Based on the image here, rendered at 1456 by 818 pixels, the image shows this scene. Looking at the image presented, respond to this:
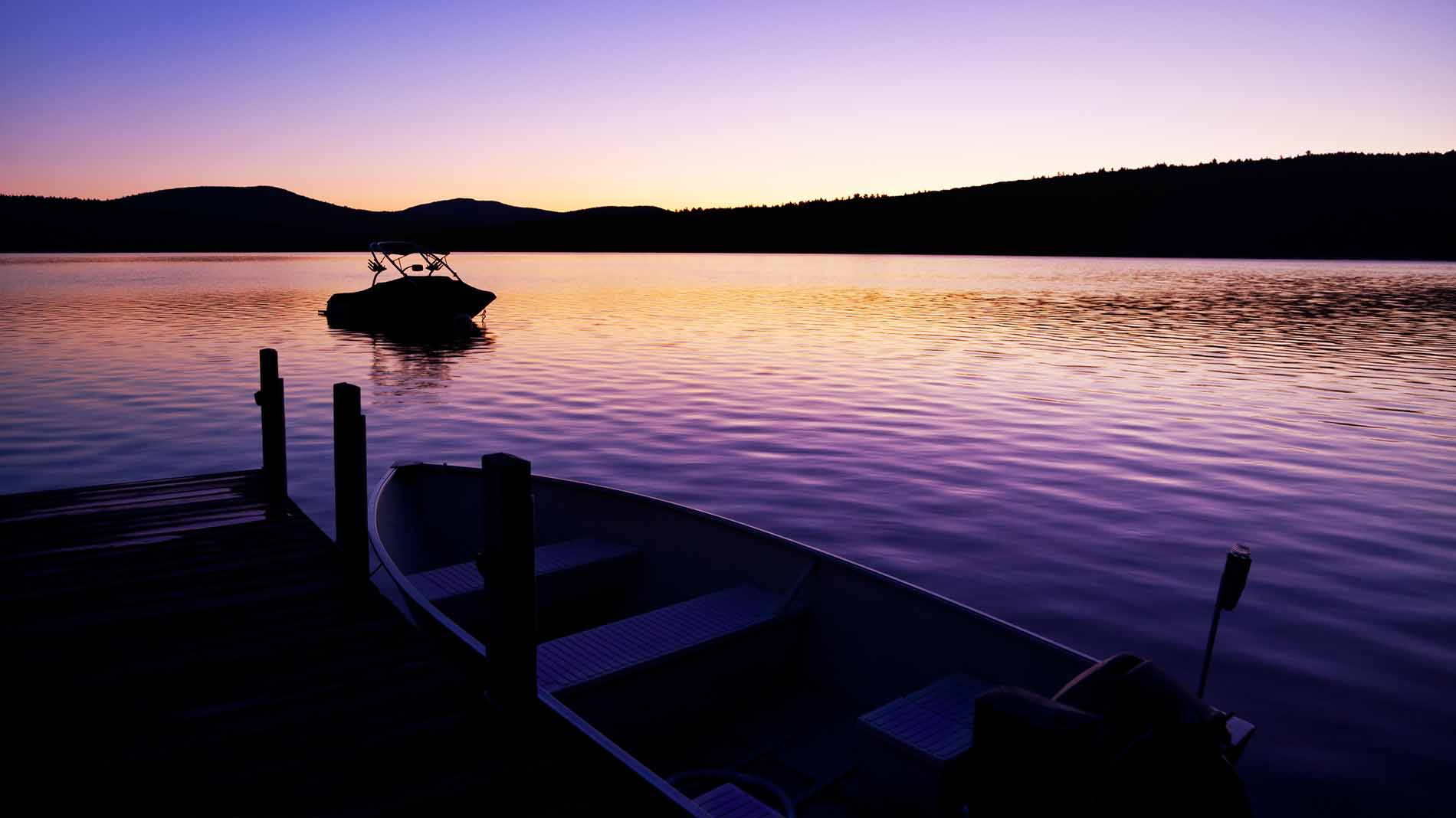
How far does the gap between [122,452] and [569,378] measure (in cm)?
1096

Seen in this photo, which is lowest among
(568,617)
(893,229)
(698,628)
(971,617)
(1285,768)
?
(1285,768)

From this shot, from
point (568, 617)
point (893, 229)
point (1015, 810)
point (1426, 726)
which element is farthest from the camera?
point (893, 229)

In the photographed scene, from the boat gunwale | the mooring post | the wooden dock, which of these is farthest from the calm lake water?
the mooring post

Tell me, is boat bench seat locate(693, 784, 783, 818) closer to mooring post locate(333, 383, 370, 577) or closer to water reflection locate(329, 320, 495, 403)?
mooring post locate(333, 383, 370, 577)

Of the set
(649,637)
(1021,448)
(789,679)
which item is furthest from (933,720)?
(1021,448)

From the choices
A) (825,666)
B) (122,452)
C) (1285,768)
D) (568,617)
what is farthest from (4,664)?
(122,452)

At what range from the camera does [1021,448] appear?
1521 cm

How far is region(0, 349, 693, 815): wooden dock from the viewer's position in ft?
13.0

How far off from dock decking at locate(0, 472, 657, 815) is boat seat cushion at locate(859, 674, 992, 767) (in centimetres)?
155

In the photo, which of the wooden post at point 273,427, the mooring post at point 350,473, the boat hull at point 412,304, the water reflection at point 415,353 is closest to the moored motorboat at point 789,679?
the mooring post at point 350,473

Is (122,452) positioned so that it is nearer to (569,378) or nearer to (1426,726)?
(569,378)

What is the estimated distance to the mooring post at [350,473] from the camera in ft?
20.9

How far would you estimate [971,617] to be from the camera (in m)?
4.99

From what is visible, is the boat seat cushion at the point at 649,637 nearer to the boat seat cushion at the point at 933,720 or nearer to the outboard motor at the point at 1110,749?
the boat seat cushion at the point at 933,720
